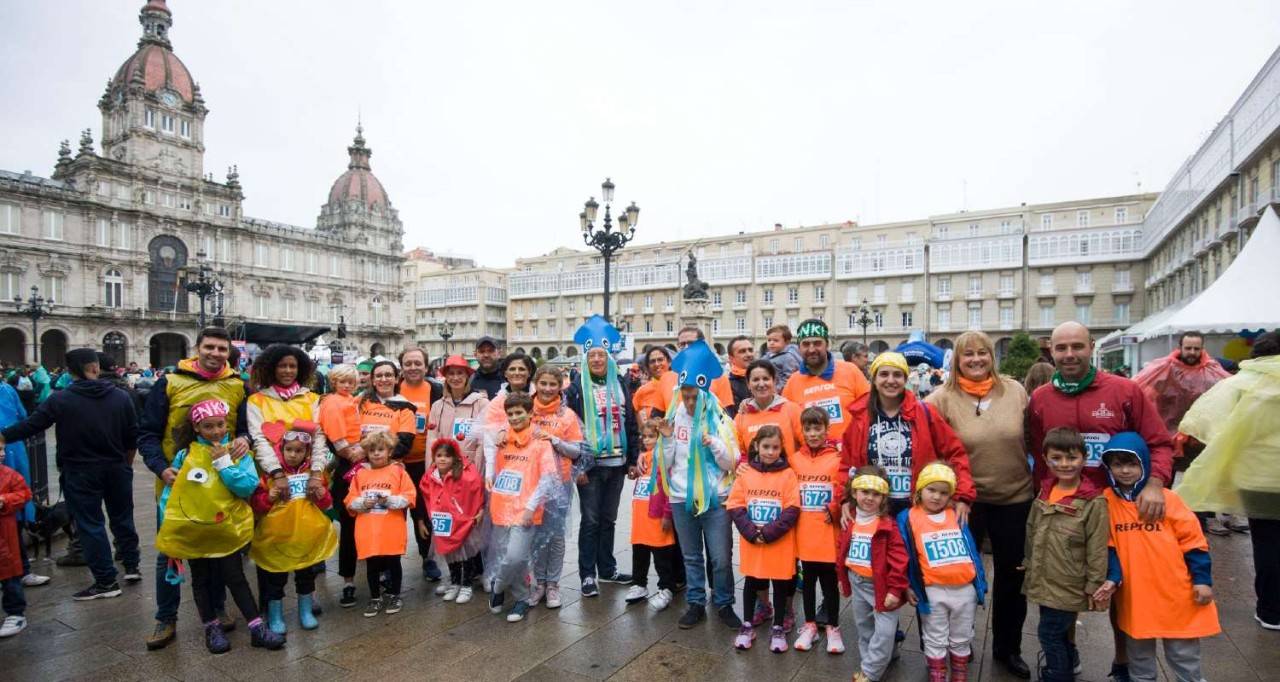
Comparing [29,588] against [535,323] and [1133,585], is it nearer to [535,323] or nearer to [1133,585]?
[1133,585]

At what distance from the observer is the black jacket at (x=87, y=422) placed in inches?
199

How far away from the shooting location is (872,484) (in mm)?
3691

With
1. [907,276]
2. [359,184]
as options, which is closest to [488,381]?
[907,276]

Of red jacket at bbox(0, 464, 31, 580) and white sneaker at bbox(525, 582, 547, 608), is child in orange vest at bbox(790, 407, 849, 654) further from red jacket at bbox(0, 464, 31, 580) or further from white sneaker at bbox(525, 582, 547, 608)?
red jacket at bbox(0, 464, 31, 580)

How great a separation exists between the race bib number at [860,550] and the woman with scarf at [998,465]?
2.39 ft

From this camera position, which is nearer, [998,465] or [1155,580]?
[1155,580]

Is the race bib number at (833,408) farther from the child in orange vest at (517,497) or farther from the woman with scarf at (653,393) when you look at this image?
the child in orange vest at (517,497)

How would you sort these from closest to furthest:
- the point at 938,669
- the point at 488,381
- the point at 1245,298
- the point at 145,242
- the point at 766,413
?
1. the point at 938,669
2. the point at 766,413
3. the point at 488,381
4. the point at 1245,298
5. the point at 145,242

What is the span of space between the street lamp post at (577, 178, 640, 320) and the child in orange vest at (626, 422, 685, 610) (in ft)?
28.0

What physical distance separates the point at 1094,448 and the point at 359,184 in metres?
79.6

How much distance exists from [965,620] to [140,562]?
681 centimetres

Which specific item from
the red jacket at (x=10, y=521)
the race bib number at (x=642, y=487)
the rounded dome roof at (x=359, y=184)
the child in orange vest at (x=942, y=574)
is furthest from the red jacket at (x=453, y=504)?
the rounded dome roof at (x=359, y=184)

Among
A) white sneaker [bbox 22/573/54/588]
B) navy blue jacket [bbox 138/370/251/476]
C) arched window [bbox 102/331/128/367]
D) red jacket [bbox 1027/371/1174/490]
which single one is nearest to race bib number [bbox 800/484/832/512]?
red jacket [bbox 1027/371/1174/490]

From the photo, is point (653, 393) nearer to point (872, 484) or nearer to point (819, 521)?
point (819, 521)
